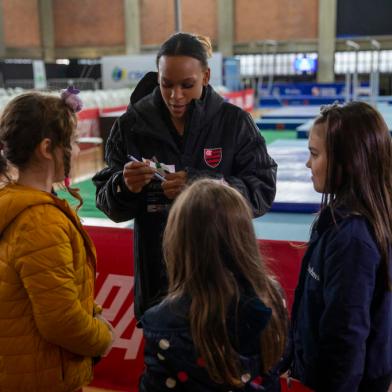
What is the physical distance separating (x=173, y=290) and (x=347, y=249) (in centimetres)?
47

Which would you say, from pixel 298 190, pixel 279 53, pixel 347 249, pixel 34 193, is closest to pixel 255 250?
pixel 347 249

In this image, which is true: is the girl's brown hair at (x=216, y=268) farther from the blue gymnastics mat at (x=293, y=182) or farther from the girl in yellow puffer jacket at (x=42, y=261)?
the blue gymnastics mat at (x=293, y=182)

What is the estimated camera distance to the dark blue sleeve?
1328 mm

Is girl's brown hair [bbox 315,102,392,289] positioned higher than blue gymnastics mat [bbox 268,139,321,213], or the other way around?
girl's brown hair [bbox 315,102,392,289]

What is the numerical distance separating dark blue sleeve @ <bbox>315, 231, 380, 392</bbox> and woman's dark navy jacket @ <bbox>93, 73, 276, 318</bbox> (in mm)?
454

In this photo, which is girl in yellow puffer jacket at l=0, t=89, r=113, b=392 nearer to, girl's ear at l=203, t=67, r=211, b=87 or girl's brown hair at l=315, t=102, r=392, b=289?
girl's ear at l=203, t=67, r=211, b=87

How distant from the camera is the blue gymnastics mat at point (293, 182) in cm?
338

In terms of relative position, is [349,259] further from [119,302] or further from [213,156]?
[119,302]

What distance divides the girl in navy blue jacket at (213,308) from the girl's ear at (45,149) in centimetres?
47

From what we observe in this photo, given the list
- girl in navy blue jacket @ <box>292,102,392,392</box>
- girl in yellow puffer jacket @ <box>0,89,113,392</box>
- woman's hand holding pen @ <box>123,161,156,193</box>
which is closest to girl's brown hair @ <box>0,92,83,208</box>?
girl in yellow puffer jacket @ <box>0,89,113,392</box>

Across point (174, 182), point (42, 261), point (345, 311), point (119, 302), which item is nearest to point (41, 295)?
point (42, 261)

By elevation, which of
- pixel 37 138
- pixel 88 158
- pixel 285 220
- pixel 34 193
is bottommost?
pixel 88 158

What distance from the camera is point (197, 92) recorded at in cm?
176

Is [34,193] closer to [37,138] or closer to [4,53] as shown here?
[37,138]
